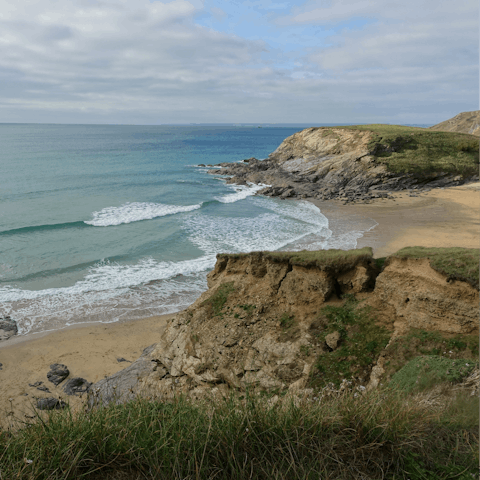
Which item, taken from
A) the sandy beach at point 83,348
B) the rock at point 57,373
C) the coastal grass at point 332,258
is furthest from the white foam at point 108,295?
the coastal grass at point 332,258

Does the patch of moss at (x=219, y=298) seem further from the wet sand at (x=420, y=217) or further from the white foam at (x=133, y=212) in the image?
the white foam at (x=133, y=212)

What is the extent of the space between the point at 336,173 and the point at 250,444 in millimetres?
46522

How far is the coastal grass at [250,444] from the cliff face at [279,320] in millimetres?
2657

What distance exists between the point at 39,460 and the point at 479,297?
7.25m

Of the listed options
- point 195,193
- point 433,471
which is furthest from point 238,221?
point 433,471

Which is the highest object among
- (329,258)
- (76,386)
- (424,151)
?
(424,151)

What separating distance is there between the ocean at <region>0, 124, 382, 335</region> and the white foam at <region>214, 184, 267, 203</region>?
0.52 ft

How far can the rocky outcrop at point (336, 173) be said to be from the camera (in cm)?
4322

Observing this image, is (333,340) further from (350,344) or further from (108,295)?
(108,295)

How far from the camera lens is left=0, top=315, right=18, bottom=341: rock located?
14656 mm

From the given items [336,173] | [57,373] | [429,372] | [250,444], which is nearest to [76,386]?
[57,373]

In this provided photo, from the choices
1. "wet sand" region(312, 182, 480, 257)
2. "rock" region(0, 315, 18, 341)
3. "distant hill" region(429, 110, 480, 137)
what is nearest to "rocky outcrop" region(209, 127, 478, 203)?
"wet sand" region(312, 182, 480, 257)

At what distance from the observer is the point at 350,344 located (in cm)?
749

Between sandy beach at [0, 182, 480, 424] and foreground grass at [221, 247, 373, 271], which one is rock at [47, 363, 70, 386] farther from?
foreground grass at [221, 247, 373, 271]
